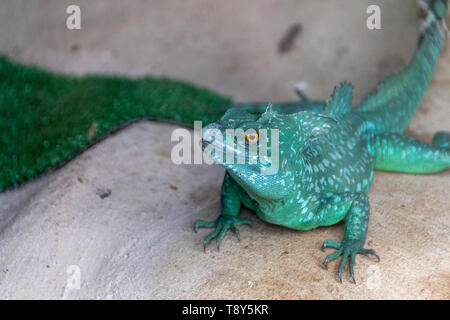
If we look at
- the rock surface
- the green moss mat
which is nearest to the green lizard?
the rock surface

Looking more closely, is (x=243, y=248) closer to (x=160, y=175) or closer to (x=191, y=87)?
(x=160, y=175)

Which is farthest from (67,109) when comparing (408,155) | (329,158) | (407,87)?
(407,87)

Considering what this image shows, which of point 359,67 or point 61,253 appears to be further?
point 359,67

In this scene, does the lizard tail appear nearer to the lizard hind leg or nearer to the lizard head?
the lizard hind leg

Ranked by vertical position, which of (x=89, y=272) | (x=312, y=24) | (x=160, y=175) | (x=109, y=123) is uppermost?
(x=312, y=24)

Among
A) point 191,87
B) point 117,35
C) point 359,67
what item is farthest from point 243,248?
point 117,35

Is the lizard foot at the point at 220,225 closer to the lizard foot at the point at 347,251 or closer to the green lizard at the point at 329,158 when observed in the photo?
the green lizard at the point at 329,158
